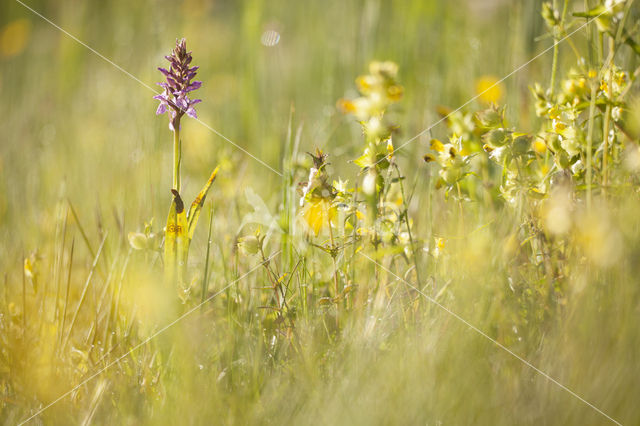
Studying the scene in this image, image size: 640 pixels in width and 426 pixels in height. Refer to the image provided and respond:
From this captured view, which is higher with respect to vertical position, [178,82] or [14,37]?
[14,37]

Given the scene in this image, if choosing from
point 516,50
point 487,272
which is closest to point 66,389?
point 487,272

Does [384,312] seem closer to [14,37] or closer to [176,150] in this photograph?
[176,150]

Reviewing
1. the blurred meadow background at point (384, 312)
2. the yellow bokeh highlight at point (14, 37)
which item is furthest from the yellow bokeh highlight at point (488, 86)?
the yellow bokeh highlight at point (14, 37)

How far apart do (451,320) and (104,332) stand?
0.61 m

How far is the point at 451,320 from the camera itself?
772mm

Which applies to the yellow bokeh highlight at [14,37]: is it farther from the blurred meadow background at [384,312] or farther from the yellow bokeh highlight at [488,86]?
the yellow bokeh highlight at [488,86]

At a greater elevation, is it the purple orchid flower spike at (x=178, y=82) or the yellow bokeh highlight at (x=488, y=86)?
the yellow bokeh highlight at (x=488, y=86)

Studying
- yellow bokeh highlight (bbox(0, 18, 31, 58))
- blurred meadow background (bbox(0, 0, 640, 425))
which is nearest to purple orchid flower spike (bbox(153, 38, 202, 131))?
blurred meadow background (bbox(0, 0, 640, 425))

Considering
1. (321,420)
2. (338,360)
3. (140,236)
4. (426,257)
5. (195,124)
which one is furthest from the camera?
(195,124)

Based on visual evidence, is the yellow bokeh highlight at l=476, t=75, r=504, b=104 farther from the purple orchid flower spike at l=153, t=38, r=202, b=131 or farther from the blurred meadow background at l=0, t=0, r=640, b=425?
the purple orchid flower spike at l=153, t=38, r=202, b=131

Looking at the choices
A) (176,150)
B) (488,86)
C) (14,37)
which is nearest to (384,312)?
(176,150)

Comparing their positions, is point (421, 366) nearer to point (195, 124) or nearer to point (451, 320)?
point (451, 320)

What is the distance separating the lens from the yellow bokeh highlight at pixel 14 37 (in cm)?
348

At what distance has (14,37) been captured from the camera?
3637 millimetres
